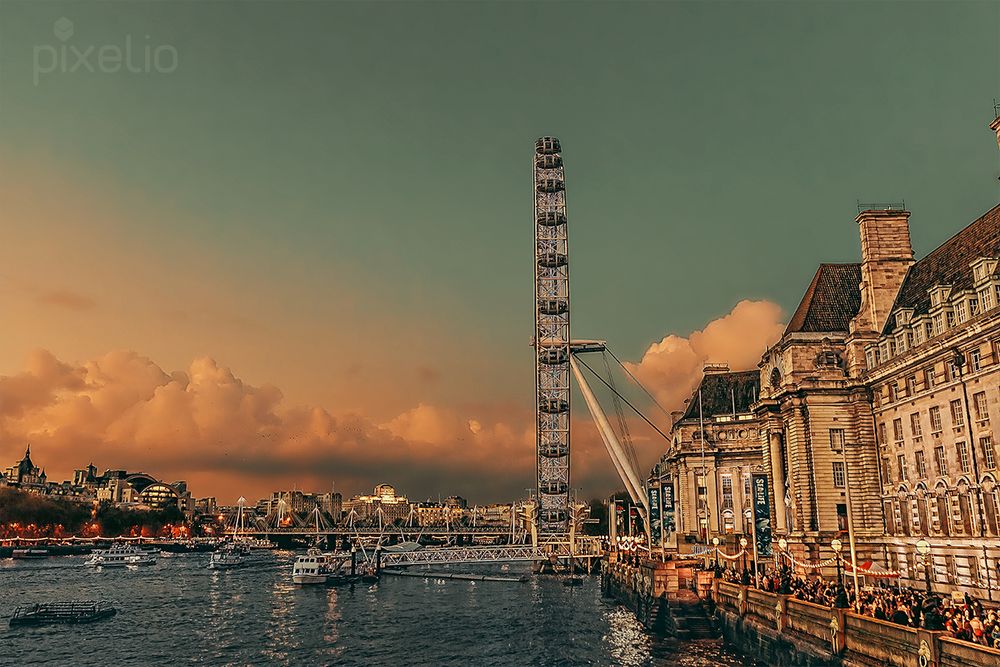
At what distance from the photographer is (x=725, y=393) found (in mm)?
122812

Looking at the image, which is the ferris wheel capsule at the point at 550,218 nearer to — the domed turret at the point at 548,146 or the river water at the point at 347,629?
the domed turret at the point at 548,146

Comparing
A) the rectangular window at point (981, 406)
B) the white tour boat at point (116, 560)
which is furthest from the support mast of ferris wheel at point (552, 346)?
the white tour boat at point (116, 560)

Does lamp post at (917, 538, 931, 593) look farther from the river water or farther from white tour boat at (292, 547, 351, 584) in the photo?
white tour boat at (292, 547, 351, 584)

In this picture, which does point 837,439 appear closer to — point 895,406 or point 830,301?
point 895,406

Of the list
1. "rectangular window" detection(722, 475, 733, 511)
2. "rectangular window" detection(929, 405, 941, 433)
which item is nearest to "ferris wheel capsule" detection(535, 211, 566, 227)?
"rectangular window" detection(722, 475, 733, 511)

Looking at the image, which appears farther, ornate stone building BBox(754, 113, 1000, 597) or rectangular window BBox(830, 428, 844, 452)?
rectangular window BBox(830, 428, 844, 452)

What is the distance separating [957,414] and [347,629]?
5907cm

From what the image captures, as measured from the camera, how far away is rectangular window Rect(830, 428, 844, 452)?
2717 inches

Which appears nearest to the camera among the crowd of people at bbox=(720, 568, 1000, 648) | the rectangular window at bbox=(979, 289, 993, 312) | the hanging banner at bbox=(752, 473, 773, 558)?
the crowd of people at bbox=(720, 568, 1000, 648)

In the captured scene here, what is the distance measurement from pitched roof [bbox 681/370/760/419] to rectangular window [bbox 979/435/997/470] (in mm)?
65062

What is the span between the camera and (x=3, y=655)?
6544 cm

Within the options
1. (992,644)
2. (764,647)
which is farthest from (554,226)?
(992,644)

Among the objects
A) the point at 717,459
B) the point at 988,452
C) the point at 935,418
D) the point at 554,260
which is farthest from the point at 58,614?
the point at 554,260

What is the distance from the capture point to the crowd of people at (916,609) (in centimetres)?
3226
